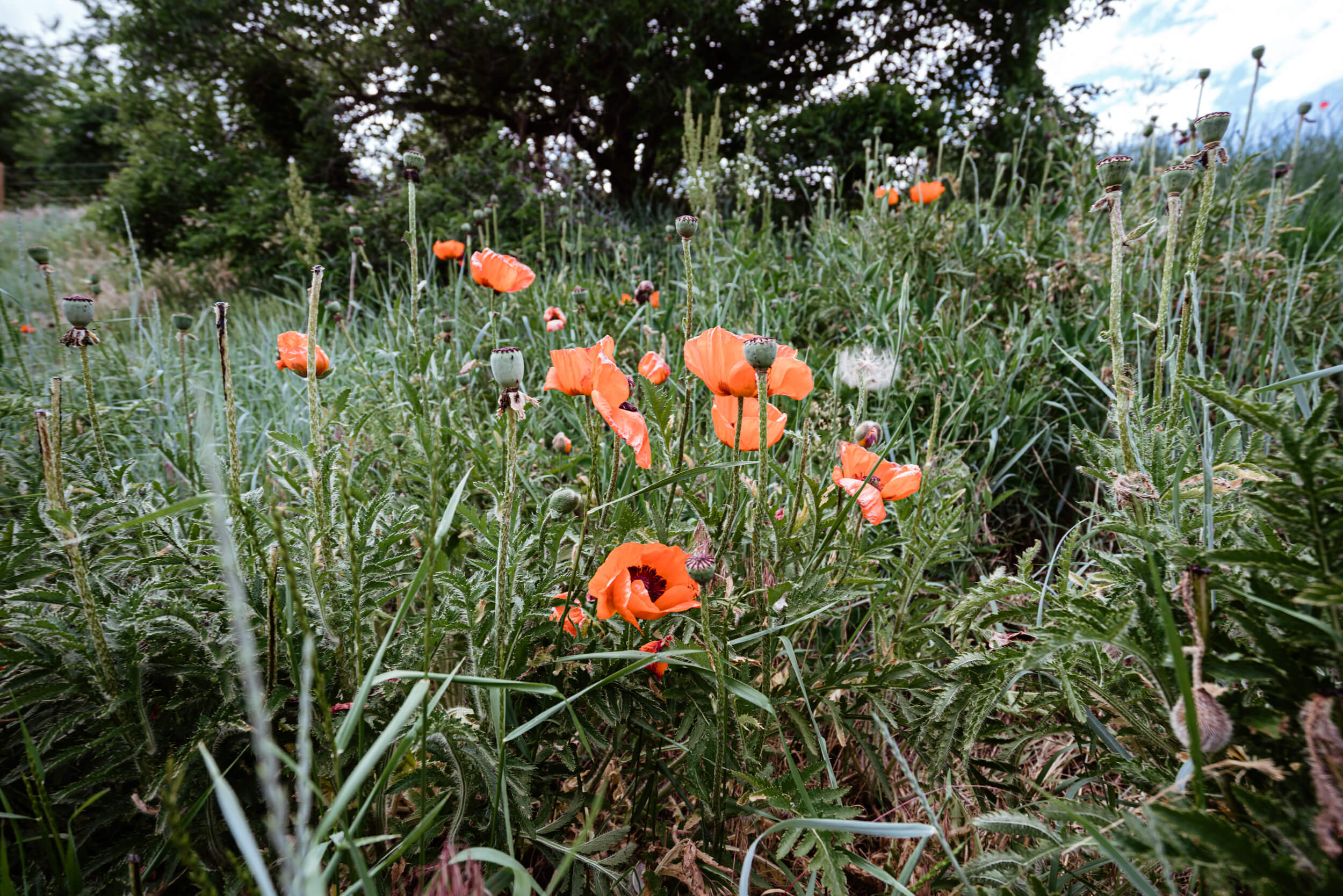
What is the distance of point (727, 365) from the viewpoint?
35.9 inches

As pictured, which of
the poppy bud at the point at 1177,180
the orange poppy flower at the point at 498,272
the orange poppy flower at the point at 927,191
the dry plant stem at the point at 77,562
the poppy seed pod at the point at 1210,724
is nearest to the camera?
the poppy seed pod at the point at 1210,724

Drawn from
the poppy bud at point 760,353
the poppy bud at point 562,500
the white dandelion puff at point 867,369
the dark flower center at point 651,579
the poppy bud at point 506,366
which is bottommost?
the dark flower center at point 651,579

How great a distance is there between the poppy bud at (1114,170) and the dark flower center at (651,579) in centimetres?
83

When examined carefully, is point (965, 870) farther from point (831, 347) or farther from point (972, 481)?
point (831, 347)

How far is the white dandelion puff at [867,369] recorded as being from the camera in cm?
137

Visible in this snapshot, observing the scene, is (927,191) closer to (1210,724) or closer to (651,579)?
(651,579)

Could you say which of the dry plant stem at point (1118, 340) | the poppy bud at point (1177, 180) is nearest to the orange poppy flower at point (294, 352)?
the dry plant stem at point (1118, 340)

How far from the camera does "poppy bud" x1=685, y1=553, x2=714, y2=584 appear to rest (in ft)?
2.38

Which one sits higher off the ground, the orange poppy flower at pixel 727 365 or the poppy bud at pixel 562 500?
the orange poppy flower at pixel 727 365

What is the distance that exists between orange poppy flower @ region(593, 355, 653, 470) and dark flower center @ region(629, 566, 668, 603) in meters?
0.15

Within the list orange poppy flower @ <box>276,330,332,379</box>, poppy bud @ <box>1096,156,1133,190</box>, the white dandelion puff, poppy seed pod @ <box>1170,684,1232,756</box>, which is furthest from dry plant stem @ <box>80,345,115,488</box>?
poppy bud @ <box>1096,156,1133,190</box>

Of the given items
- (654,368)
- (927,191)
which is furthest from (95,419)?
(927,191)

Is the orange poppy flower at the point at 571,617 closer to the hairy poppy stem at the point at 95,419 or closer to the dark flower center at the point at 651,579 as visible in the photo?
the dark flower center at the point at 651,579

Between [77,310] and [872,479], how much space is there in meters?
1.28
